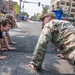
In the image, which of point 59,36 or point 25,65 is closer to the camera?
point 59,36

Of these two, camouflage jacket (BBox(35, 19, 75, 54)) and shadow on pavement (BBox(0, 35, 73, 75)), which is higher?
camouflage jacket (BBox(35, 19, 75, 54))

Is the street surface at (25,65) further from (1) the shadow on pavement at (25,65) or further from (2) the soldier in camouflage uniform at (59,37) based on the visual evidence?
(2) the soldier in camouflage uniform at (59,37)

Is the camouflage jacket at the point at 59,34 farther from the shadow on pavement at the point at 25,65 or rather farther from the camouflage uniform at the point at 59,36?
the shadow on pavement at the point at 25,65

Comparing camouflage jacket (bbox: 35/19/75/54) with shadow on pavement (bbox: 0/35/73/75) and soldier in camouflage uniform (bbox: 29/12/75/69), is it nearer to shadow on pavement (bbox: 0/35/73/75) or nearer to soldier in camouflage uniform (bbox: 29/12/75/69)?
soldier in camouflage uniform (bbox: 29/12/75/69)

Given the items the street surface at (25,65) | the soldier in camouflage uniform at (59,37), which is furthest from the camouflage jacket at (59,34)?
the street surface at (25,65)

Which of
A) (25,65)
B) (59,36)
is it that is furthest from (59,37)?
(25,65)

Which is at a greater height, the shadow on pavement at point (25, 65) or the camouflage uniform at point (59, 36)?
the camouflage uniform at point (59, 36)

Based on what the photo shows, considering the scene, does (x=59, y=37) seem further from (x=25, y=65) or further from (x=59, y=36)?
(x=25, y=65)

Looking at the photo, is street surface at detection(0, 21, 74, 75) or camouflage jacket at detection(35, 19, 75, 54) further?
street surface at detection(0, 21, 74, 75)

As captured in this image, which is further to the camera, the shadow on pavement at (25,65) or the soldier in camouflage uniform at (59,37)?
the shadow on pavement at (25,65)

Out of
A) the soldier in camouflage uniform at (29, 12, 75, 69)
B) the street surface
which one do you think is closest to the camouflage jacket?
the soldier in camouflage uniform at (29, 12, 75, 69)

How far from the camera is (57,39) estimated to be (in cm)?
366

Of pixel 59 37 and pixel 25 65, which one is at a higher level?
pixel 59 37

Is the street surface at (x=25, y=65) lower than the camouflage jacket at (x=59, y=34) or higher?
lower
